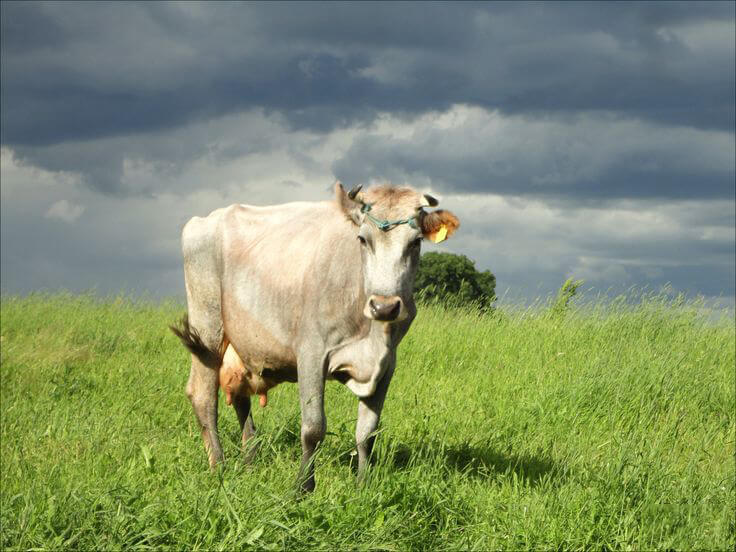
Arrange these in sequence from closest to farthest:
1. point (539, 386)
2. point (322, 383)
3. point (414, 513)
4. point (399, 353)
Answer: point (414, 513) → point (322, 383) → point (539, 386) → point (399, 353)

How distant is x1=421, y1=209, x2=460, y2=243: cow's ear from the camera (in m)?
6.03

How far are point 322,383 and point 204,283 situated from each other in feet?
6.34

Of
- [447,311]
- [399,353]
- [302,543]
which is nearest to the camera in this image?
[302,543]

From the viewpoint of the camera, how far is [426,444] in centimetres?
779

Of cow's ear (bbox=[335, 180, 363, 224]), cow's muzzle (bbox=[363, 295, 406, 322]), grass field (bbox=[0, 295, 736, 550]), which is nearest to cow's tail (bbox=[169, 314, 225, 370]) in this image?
grass field (bbox=[0, 295, 736, 550])

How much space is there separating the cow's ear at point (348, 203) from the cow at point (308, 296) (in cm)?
1

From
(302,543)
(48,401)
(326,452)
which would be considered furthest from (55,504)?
(48,401)

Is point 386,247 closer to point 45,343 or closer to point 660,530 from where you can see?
point 660,530

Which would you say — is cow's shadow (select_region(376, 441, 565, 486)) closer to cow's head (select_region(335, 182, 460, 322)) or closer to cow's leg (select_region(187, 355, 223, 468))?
cow's leg (select_region(187, 355, 223, 468))

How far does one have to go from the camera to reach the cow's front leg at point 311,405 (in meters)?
6.14

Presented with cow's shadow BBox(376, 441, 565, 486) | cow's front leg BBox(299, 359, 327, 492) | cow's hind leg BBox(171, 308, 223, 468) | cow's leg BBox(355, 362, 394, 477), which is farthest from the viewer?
cow's hind leg BBox(171, 308, 223, 468)


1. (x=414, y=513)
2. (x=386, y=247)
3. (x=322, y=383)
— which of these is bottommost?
(x=414, y=513)

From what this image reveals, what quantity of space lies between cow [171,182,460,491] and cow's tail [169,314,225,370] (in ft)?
0.03

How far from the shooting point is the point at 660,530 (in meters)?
5.60
